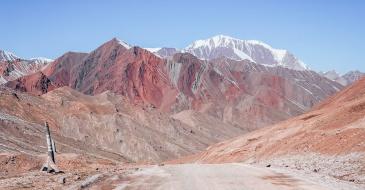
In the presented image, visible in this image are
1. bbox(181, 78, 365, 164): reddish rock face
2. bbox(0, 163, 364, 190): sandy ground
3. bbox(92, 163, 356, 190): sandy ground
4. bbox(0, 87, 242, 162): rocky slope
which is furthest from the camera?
bbox(0, 87, 242, 162): rocky slope

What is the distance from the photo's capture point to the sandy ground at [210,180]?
65.1 feet

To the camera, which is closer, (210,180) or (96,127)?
(210,180)

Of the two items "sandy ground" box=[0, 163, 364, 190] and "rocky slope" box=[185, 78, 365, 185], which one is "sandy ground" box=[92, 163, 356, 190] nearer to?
"sandy ground" box=[0, 163, 364, 190]

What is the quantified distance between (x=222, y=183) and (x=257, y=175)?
314 cm

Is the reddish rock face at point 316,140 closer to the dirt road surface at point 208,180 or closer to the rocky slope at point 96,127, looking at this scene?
the dirt road surface at point 208,180

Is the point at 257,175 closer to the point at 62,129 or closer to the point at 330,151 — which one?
the point at 330,151

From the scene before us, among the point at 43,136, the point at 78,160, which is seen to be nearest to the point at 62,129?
the point at 43,136

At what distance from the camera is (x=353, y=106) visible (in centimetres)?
4028

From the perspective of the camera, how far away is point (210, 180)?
21.9 metres

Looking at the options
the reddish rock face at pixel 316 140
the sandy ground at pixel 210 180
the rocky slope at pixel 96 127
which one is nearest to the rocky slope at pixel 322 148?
the reddish rock face at pixel 316 140

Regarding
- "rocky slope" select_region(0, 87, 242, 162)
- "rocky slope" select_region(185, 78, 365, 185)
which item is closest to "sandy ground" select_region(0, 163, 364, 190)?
"rocky slope" select_region(185, 78, 365, 185)

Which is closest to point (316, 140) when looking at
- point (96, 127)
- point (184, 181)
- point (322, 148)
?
point (322, 148)

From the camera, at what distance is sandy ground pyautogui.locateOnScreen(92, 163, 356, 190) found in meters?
19.8

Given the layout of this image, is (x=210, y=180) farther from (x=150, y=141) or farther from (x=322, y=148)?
(x=150, y=141)
